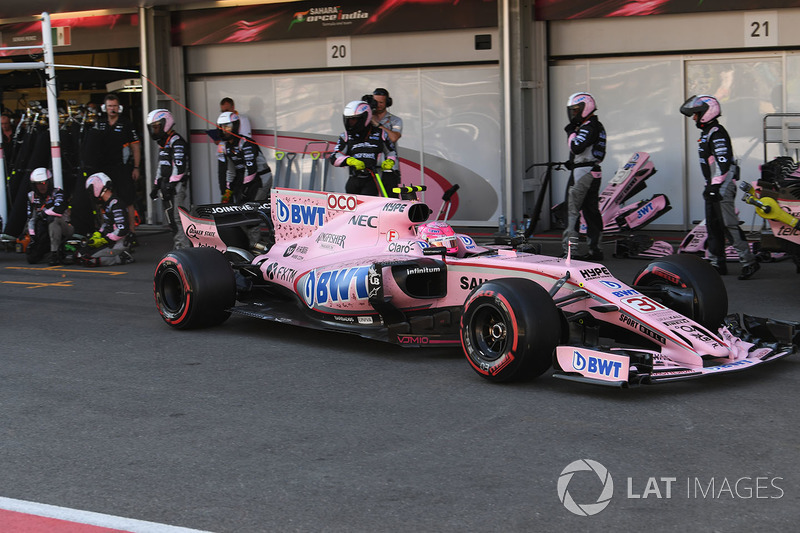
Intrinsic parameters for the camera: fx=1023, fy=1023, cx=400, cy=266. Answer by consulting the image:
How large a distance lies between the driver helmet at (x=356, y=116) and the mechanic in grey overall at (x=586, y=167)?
8.32 feet

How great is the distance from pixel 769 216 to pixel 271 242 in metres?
4.71

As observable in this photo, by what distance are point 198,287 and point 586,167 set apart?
5827 millimetres

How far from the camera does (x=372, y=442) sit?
551 cm

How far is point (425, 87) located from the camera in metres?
16.0

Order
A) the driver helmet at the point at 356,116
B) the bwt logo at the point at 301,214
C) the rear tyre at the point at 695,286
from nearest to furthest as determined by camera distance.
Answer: the rear tyre at the point at 695,286, the bwt logo at the point at 301,214, the driver helmet at the point at 356,116

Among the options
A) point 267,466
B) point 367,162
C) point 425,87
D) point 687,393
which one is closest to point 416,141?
point 425,87

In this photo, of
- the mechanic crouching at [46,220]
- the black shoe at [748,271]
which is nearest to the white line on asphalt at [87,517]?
the black shoe at [748,271]

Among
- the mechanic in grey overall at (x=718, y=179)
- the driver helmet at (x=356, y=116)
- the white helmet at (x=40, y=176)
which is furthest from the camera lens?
the white helmet at (x=40, y=176)

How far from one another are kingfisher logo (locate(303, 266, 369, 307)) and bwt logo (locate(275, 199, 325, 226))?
0.75 m

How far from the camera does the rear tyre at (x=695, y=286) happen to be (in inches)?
282

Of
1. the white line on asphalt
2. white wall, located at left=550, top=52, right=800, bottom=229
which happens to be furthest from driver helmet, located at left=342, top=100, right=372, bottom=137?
the white line on asphalt

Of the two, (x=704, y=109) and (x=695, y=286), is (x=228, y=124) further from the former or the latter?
(x=695, y=286)

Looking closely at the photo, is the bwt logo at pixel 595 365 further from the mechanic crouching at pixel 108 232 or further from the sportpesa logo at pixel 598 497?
the mechanic crouching at pixel 108 232

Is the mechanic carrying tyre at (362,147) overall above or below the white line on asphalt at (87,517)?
above
